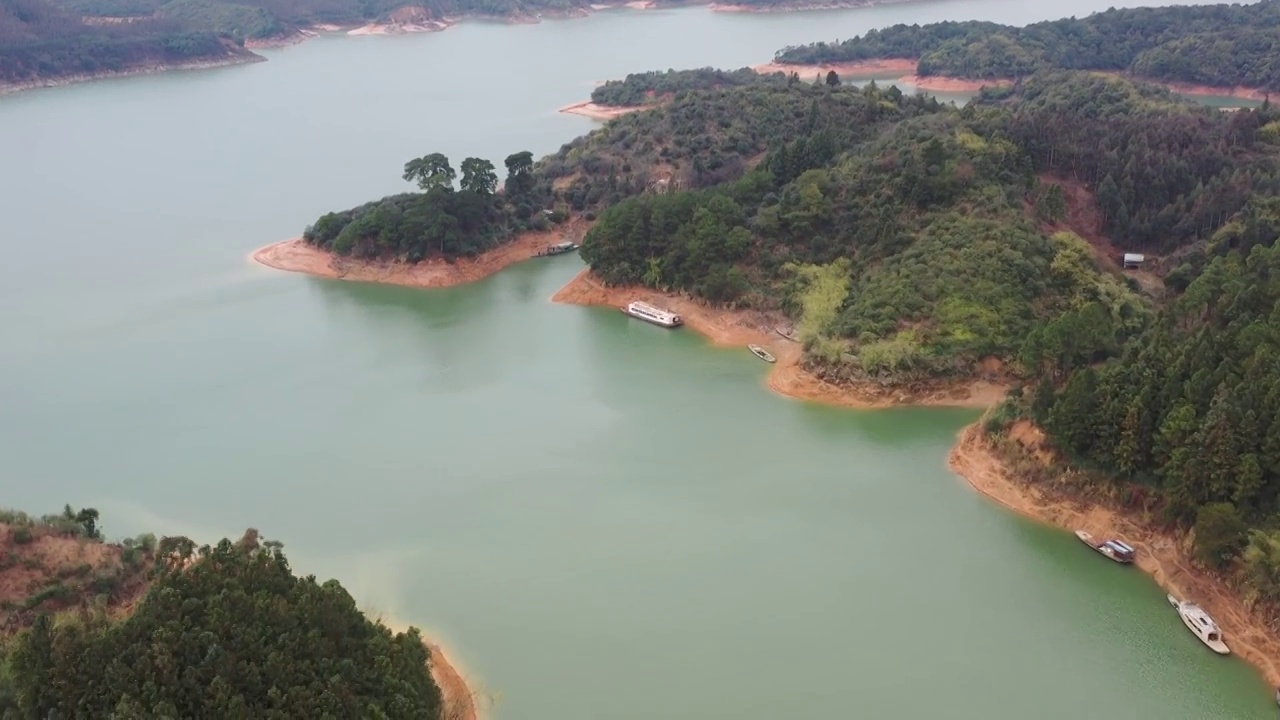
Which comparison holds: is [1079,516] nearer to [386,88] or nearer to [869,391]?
[869,391]

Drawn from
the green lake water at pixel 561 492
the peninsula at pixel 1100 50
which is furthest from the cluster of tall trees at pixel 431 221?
the peninsula at pixel 1100 50

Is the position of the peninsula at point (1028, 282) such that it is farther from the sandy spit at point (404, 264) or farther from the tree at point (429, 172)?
the sandy spit at point (404, 264)

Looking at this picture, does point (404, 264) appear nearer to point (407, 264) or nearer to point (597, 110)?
point (407, 264)

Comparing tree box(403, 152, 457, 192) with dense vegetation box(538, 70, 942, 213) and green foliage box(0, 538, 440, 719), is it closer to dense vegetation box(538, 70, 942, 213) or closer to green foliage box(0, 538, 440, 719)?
dense vegetation box(538, 70, 942, 213)

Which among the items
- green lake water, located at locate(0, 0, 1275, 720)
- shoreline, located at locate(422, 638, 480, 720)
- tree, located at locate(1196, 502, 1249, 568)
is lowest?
shoreline, located at locate(422, 638, 480, 720)

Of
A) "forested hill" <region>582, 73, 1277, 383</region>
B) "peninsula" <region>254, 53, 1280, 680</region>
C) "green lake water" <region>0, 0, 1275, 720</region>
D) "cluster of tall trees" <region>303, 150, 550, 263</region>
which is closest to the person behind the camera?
"green lake water" <region>0, 0, 1275, 720</region>

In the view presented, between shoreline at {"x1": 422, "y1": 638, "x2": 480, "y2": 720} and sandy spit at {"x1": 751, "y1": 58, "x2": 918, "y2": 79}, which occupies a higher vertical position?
sandy spit at {"x1": 751, "y1": 58, "x2": 918, "y2": 79}

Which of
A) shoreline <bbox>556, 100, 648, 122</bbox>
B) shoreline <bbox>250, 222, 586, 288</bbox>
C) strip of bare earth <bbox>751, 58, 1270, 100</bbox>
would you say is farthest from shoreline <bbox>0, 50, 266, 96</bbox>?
shoreline <bbox>250, 222, 586, 288</bbox>
